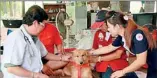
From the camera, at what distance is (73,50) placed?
1305mm

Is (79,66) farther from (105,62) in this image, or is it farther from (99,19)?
(99,19)

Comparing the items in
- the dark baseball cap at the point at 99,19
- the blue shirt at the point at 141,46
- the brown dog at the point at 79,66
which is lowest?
the brown dog at the point at 79,66

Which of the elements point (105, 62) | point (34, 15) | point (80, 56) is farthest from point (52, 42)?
point (34, 15)

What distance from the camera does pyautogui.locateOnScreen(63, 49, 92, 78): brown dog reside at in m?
1.26

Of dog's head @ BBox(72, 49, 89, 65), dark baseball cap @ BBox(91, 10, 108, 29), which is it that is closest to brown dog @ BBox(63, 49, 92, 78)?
dog's head @ BBox(72, 49, 89, 65)

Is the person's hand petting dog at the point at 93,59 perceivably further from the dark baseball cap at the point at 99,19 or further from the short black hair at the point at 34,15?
the short black hair at the point at 34,15

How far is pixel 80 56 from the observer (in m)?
1.26

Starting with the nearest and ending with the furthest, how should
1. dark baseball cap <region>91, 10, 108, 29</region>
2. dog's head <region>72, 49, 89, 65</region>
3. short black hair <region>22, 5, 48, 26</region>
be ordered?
short black hair <region>22, 5, 48, 26</region> → dark baseball cap <region>91, 10, 108, 29</region> → dog's head <region>72, 49, 89, 65</region>

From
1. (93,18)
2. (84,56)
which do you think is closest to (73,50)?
(84,56)

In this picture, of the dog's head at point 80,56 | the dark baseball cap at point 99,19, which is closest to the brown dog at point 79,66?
the dog's head at point 80,56

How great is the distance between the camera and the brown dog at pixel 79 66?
1.26 m

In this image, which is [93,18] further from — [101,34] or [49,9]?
[49,9]

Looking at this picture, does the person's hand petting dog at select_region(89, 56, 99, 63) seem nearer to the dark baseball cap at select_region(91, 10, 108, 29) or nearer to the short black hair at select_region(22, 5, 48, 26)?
the dark baseball cap at select_region(91, 10, 108, 29)

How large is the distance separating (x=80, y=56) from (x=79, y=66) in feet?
0.22
